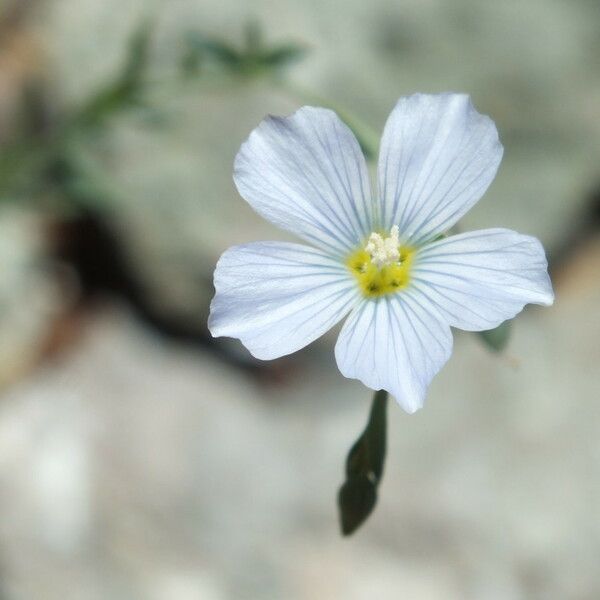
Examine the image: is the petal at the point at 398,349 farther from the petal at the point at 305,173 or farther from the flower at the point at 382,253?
the petal at the point at 305,173

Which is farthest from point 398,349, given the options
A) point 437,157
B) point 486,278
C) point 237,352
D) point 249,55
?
point 237,352

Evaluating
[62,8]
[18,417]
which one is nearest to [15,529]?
[18,417]

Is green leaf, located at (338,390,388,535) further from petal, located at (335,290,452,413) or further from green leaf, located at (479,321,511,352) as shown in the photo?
green leaf, located at (479,321,511,352)

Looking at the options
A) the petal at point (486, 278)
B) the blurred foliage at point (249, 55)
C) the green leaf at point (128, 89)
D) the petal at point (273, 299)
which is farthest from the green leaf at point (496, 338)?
the green leaf at point (128, 89)

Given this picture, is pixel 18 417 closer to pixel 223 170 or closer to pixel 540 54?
pixel 223 170

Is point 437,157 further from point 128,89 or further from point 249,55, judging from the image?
point 128,89

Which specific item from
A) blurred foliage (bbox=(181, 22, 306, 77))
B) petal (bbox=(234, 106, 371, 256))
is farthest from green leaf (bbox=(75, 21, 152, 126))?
petal (bbox=(234, 106, 371, 256))

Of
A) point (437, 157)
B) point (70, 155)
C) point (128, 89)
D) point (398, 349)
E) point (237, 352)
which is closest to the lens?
point (398, 349)
